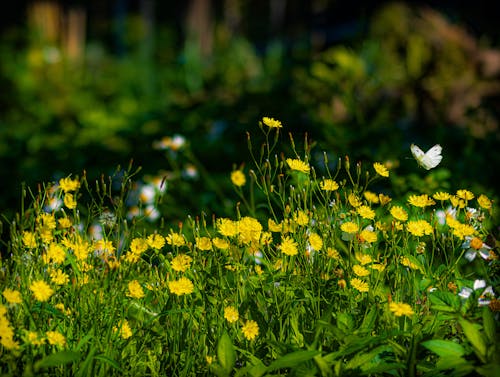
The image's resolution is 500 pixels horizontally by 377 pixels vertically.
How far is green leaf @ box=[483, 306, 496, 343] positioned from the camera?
1.25 metres

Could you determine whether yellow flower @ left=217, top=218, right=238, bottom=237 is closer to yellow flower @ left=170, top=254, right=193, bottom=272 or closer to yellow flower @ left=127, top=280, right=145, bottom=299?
yellow flower @ left=170, top=254, right=193, bottom=272

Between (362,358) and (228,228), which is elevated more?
(228,228)

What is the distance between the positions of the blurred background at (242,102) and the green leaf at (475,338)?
0.93m

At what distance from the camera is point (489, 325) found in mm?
1266

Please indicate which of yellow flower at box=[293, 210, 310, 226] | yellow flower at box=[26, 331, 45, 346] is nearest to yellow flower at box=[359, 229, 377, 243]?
yellow flower at box=[293, 210, 310, 226]

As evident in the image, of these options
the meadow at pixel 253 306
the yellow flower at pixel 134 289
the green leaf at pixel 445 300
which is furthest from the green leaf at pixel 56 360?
the green leaf at pixel 445 300

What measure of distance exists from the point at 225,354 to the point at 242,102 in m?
3.10

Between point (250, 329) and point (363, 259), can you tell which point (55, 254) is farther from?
point (363, 259)

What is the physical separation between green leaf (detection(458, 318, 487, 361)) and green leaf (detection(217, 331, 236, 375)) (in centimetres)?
48

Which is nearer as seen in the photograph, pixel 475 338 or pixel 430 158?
pixel 475 338

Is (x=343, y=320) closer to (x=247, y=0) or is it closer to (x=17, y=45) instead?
(x=17, y=45)

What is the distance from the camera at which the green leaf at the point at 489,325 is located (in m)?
1.25

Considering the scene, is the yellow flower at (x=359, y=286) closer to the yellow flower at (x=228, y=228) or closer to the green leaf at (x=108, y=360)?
the yellow flower at (x=228, y=228)

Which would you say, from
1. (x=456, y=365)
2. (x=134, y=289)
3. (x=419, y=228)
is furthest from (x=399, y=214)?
(x=134, y=289)
